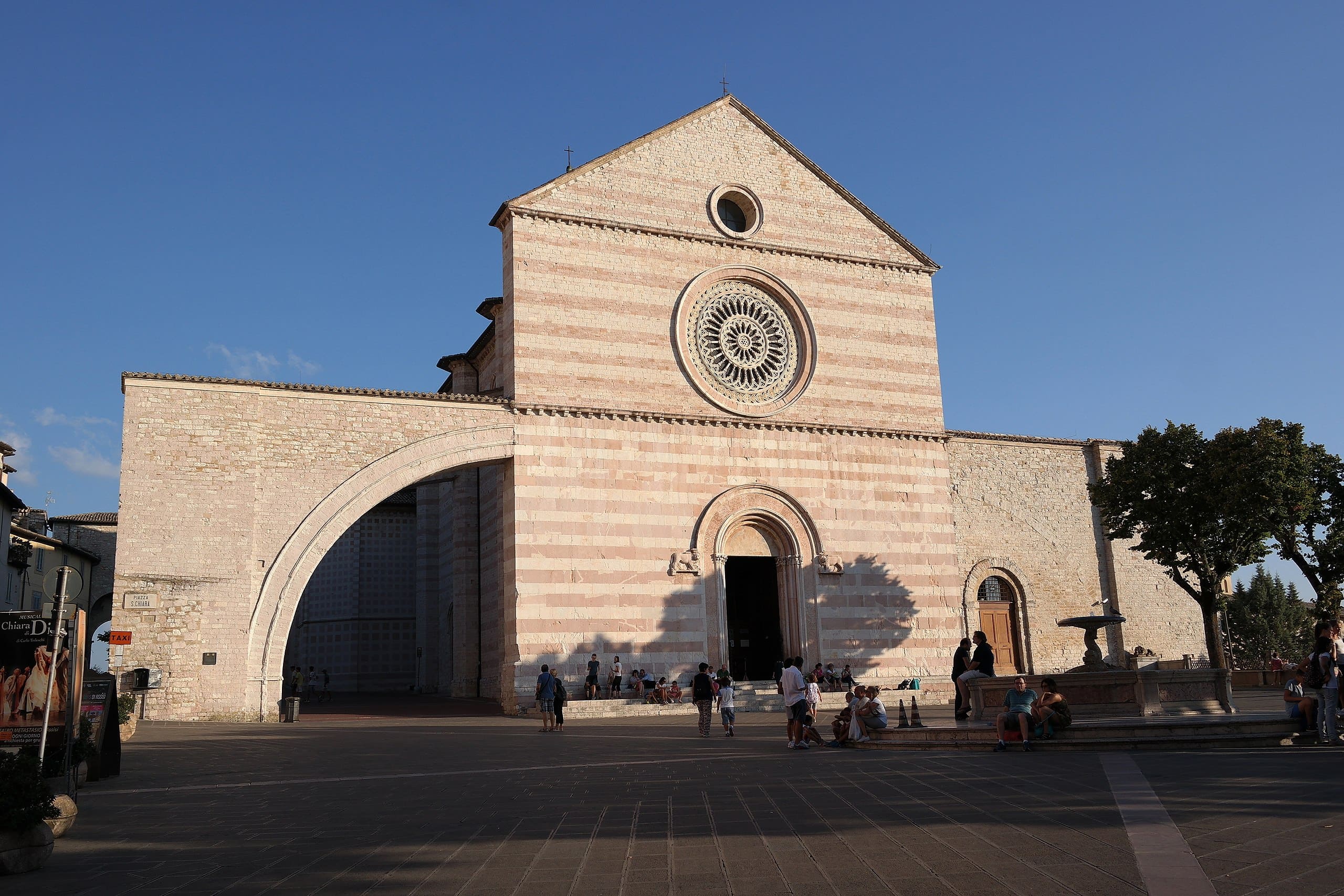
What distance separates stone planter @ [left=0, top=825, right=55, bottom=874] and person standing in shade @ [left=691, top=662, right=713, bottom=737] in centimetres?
1094

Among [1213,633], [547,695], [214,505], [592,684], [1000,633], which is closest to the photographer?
[547,695]

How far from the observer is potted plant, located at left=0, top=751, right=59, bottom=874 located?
21.2 feet

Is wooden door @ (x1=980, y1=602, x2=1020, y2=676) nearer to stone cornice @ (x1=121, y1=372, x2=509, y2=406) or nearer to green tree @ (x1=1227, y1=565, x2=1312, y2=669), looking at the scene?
stone cornice @ (x1=121, y1=372, x2=509, y2=406)

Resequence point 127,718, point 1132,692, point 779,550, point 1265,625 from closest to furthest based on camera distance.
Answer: point 1132,692, point 127,718, point 779,550, point 1265,625

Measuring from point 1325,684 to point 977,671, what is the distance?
5541mm

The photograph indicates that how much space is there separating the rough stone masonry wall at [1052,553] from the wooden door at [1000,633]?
0.41m

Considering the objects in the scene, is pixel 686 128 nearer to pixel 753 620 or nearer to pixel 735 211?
pixel 735 211

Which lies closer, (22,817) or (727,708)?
(22,817)

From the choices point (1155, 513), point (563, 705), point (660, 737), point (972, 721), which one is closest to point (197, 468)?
point (563, 705)

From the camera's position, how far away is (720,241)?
26.0m

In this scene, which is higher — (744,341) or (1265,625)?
(744,341)

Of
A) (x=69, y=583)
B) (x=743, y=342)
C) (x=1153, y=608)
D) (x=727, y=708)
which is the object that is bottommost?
(x=727, y=708)

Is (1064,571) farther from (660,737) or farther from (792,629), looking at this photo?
(660,737)

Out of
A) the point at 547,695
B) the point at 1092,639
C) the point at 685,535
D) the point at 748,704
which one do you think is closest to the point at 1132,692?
the point at 1092,639
